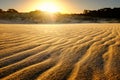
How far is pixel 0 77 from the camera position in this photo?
176cm

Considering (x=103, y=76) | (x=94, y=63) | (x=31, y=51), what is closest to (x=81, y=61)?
(x=94, y=63)

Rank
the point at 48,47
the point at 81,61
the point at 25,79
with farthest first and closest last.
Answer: the point at 48,47 < the point at 81,61 < the point at 25,79

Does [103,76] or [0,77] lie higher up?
[0,77]

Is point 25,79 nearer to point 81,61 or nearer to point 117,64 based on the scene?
point 81,61

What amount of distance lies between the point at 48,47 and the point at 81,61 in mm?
934

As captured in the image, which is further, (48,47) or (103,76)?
(48,47)

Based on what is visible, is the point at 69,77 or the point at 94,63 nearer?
the point at 69,77

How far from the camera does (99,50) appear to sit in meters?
2.96

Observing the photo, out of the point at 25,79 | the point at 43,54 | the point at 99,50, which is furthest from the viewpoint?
the point at 99,50

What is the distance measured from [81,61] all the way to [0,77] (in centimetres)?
99

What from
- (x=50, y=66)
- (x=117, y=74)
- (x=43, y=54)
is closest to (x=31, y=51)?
(x=43, y=54)

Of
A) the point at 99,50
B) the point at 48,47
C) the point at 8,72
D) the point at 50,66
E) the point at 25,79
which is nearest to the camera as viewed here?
the point at 25,79

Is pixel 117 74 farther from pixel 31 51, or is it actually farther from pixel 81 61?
pixel 31 51

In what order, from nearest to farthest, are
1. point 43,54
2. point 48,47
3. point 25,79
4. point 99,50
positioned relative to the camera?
point 25,79
point 43,54
point 99,50
point 48,47
